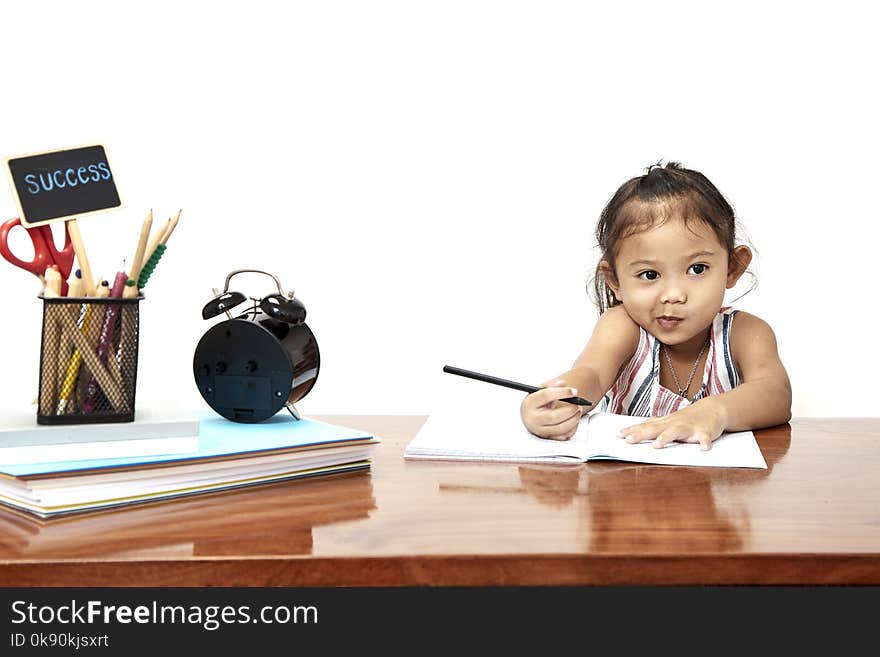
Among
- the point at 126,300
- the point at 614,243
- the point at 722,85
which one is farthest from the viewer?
the point at 722,85

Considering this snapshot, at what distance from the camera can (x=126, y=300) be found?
92 centimetres

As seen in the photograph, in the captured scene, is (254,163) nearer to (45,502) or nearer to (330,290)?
(330,290)

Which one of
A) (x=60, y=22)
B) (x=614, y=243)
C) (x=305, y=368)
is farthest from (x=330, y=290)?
(x=305, y=368)

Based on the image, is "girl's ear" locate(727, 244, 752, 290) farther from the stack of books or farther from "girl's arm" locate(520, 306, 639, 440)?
the stack of books

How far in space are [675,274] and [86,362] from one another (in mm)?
913

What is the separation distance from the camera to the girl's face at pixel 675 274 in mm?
1539

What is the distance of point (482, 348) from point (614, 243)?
889 millimetres

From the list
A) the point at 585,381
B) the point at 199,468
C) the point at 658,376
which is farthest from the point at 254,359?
the point at 658,376

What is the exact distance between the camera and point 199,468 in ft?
2.96

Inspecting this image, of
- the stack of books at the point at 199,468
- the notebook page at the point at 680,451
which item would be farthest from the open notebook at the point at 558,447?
the stack of books at the point at 199,468

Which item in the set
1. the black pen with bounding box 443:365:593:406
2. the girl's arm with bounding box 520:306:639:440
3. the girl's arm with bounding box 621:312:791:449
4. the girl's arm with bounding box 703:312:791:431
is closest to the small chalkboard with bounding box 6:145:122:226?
the black pen with bounding box 443:365:593:406

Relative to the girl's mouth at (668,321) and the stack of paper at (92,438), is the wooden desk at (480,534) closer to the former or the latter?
the stack of paper at (92,438)

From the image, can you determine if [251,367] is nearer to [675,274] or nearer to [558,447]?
[558,447]

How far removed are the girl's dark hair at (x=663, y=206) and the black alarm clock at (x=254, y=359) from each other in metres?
0.67
